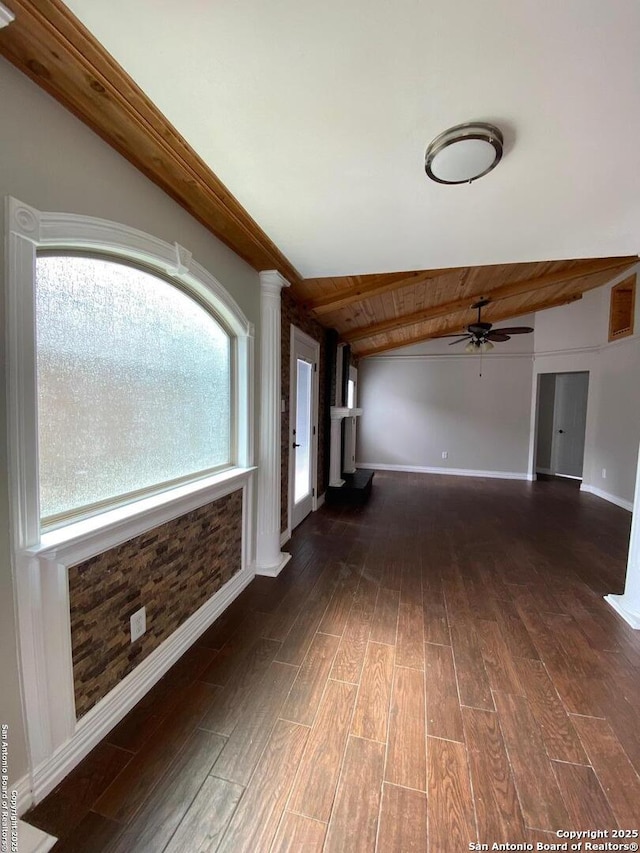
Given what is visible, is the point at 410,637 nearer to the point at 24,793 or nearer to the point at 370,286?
the point at 24,793

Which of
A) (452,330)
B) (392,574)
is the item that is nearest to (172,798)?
(392,574)

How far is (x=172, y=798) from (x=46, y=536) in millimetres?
1026

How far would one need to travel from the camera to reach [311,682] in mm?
1731

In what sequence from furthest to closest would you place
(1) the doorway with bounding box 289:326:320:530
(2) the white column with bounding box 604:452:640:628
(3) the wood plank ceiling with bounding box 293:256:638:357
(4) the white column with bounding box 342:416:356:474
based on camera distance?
(4) the white column with bounding box 342:416:356:474, (1) the doorway with bounding box 289:326:320:530, (3) the wood plank ceiling with bounding box 293:256:638:357, (2) the white column with bounding box 604:452:640:628

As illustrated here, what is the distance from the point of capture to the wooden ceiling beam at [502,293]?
3.78m

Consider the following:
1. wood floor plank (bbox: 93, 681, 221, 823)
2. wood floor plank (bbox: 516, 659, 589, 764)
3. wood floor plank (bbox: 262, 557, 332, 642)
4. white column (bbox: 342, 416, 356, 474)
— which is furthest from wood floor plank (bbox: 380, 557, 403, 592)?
white column (bbox: 342, 416, 356, 474)

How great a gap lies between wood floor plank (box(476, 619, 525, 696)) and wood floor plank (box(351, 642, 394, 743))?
52 centimetres

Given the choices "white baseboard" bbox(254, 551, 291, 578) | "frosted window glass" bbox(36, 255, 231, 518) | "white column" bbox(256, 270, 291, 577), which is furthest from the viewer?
"white baseboard" bbox(254, 551, 291, 578)

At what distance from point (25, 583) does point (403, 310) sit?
15.2 feet

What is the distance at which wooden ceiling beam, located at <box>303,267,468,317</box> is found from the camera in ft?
10.1

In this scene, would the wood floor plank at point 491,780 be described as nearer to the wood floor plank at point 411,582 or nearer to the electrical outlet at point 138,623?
the wood floor plank at point 411,582

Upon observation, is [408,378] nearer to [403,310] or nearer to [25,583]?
[403,310]

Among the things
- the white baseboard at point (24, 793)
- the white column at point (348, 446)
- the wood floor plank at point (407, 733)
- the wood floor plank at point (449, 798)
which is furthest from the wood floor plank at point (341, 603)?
the white column at point (348, 446)

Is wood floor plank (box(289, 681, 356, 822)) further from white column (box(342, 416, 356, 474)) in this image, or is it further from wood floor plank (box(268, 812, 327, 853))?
white column (box(342, 416, 356, 474))
